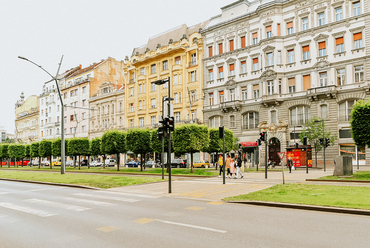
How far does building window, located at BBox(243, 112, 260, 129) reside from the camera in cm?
4675

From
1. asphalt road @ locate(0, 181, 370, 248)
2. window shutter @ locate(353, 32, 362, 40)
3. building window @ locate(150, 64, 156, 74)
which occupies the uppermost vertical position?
building window @ locate(150, 64, 156, 74)

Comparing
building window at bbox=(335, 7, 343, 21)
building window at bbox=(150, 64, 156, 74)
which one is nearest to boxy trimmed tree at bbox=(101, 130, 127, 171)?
building window at bbox=(150, 64, 156, 74)

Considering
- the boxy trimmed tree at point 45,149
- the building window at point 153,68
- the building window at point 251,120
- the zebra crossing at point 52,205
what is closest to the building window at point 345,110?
the building window at point 251,120

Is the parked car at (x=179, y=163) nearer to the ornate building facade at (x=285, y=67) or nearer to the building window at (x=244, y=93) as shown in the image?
the ornate building facade at (x=285, y=67)

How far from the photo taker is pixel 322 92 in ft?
129

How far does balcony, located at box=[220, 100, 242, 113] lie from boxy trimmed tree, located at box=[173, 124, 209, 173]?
56.0 feet

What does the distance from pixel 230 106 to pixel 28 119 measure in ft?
263

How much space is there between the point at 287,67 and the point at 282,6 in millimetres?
8596

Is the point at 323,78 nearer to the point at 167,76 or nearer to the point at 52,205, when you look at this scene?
the point at 167,76

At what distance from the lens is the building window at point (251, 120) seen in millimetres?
46750

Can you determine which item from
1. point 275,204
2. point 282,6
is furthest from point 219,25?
point 275,204

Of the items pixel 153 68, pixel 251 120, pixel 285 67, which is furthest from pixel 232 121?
pixel 153 68

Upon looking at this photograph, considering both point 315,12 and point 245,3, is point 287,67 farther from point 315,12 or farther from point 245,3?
point 245,3

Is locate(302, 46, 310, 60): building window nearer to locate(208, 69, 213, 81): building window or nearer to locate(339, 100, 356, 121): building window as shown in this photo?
locate(339, 100, 356, 121): building window
